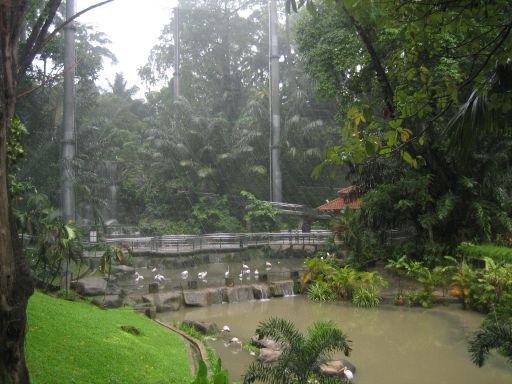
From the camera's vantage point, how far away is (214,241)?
20172mm

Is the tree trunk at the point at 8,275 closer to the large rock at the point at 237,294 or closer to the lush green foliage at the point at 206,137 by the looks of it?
the large rock at the point at 237,294

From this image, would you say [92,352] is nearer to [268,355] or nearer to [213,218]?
[268,355]

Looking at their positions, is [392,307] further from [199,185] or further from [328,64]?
[199,185]

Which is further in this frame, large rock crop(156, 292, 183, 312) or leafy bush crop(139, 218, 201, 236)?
leafy bush crop(139, 218, 201, 236)

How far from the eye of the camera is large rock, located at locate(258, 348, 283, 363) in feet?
25.7

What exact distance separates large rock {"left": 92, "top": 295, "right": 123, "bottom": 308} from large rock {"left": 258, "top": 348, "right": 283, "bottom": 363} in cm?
377

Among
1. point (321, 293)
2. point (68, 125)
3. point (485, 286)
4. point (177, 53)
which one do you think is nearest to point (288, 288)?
point (321, 293)

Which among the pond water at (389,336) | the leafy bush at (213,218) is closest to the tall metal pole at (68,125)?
the pond water at (389,336)

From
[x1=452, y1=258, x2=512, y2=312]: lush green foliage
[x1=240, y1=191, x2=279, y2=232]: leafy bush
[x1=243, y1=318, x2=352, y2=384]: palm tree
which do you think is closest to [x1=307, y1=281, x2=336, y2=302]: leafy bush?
[x1=452, y1=258, x2=512, y2=312]: lush green foliage

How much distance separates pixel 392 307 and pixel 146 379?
8942mm

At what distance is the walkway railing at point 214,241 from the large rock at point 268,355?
34.0 feet

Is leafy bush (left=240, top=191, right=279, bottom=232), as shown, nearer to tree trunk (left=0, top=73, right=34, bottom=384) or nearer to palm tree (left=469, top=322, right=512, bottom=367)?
palm tree (left=469, top=322, right=512, bottom=367)

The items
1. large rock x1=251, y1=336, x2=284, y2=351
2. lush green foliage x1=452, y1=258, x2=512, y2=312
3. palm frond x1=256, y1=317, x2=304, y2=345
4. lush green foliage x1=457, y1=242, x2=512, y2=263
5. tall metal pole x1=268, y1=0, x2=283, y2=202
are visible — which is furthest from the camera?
tall metal pole x1=268, y1=0, x2=283, y2=202

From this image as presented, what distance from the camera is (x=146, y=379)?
17.5ft
